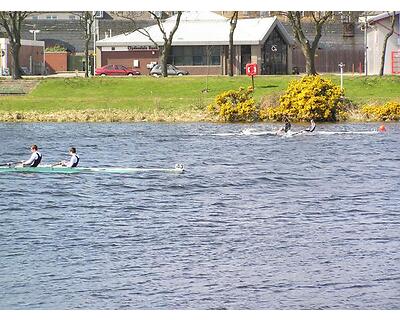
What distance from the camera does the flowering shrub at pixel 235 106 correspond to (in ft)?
208

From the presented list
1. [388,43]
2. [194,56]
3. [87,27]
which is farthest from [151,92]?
[87,27]

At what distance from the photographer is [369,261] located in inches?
1047

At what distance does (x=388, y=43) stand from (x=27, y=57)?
98.3 feet

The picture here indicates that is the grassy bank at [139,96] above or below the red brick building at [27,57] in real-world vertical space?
below

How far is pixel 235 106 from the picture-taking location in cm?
6344

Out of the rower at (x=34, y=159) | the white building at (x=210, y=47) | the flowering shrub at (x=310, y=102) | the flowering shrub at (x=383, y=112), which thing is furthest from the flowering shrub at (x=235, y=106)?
the rower at (x=34, y=159)

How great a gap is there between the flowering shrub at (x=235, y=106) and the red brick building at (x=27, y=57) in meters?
26.6

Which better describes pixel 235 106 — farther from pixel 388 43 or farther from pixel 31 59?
pixel 31 59

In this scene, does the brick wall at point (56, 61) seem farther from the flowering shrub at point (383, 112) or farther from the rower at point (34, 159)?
the rower at point (34, 159)
